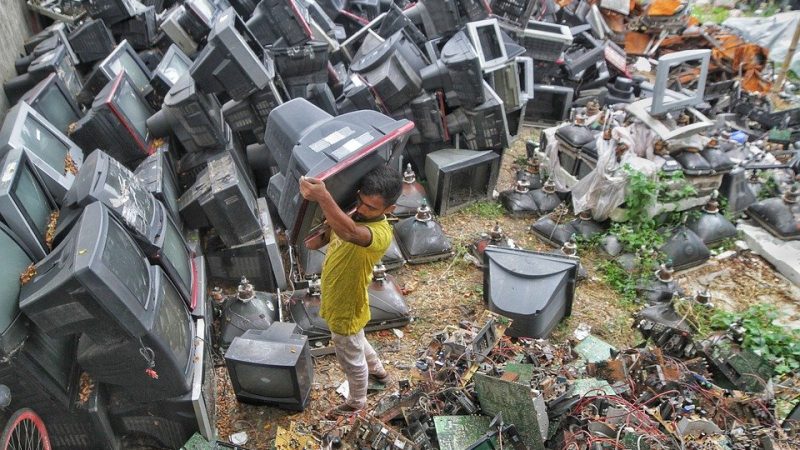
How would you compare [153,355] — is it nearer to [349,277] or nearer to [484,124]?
[349,277]

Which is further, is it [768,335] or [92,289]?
[768,335]

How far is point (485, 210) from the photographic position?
5.27m

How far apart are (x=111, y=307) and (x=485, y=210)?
379 cm

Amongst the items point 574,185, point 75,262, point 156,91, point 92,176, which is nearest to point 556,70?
point 574,185

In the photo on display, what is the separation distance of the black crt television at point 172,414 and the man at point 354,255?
71 cm

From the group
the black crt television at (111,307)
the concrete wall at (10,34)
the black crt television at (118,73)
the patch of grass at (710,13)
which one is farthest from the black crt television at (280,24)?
the patch of grass at (710,13)

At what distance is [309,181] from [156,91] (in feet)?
10.0

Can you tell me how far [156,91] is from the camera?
457 cm

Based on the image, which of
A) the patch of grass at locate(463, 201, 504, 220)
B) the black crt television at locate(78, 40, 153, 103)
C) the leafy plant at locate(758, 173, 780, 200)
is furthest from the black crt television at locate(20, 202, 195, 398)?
the leafy plant at locate(758, 173, 780, 200)

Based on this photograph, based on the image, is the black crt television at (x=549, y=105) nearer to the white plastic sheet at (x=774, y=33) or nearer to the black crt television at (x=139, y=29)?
the white plastic sheet at (x=774, y=33)

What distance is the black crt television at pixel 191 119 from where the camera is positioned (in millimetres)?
3871

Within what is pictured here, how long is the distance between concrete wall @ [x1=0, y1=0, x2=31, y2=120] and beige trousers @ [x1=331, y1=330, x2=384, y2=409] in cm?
431

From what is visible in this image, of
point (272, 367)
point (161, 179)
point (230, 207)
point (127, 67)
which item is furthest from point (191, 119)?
point (272, 367)

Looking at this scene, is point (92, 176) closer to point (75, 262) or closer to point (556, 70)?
point (75, 262)
